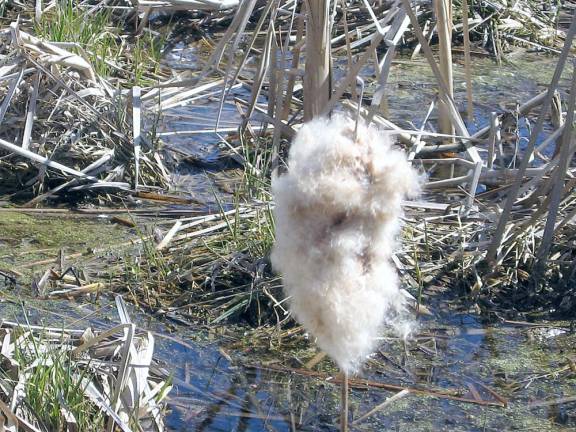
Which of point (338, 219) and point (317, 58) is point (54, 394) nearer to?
point (338, 219)

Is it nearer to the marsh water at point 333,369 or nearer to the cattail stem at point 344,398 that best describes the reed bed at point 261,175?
the marsh water at point 333,369

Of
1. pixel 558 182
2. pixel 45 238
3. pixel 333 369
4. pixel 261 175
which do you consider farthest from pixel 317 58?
pixel 45 238

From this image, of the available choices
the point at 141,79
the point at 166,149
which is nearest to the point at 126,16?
the point at 141,79

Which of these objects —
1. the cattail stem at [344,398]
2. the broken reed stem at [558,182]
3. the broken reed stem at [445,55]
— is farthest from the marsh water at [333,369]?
the broken reed stem at [445,55]

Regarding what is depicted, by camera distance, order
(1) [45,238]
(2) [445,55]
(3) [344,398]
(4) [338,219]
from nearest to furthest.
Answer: (4) [338,219] < (3) [344,398] < (1) [45,238] < (2) [445,55]

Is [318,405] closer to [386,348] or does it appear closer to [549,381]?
[386,348]

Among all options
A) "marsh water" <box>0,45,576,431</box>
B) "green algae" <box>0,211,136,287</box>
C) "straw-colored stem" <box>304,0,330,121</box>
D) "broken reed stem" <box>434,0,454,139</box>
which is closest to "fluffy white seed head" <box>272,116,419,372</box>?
"marsh water" <box>0,45,576,431</box>
